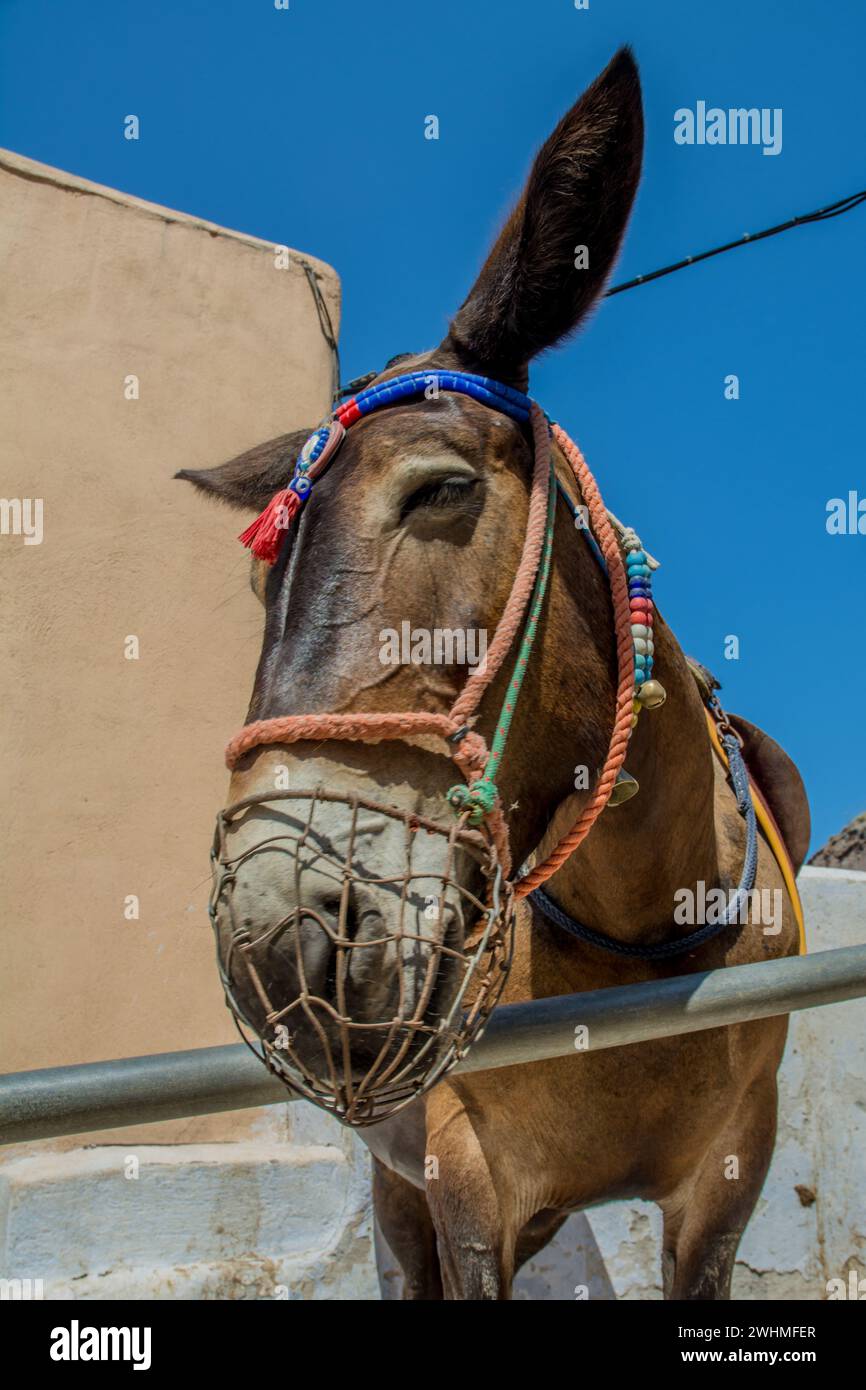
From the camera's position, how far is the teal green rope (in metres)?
1.57

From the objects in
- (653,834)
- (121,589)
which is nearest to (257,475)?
(653,834)

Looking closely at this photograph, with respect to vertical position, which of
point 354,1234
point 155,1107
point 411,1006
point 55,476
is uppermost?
point 55,476

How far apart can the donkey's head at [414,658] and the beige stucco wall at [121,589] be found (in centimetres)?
244

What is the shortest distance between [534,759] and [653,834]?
603 mm

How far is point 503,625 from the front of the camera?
175cm

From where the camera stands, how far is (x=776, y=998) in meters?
1.90

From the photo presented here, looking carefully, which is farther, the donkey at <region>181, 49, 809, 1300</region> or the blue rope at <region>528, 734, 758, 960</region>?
the blue rope at <region>528, 734, 758, 960</region>

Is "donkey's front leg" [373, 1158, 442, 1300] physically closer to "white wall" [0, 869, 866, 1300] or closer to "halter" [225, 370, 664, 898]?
"white wall" [0, 869, 866, 1300]

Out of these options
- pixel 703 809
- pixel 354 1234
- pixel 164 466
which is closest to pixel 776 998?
pixel 703 809

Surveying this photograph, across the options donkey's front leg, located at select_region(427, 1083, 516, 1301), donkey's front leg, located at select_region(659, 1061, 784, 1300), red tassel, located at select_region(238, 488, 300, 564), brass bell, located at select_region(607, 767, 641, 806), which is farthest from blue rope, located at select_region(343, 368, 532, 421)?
donkey's front leg, located at select_region(659, 1061, 784, 1300)

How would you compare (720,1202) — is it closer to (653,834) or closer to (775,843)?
(775,843)

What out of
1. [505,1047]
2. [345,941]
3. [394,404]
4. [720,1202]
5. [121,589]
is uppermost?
[121,589]
